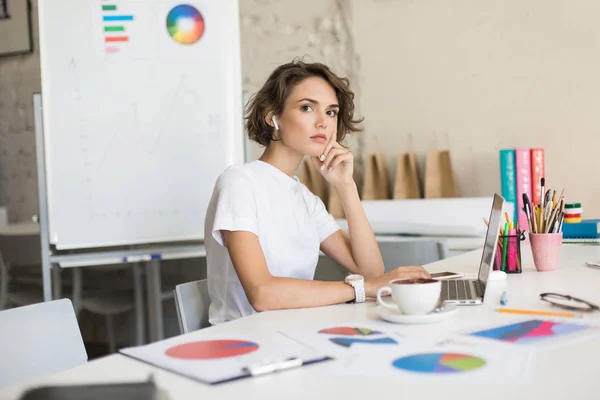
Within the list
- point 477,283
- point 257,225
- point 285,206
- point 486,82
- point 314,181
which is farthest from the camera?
point 314,181

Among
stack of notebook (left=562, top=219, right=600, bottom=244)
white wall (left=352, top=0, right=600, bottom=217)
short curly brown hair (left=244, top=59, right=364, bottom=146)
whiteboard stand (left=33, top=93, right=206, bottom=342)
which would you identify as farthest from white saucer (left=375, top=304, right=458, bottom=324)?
white wall (left=352, top=0, right=600, bottom=217)

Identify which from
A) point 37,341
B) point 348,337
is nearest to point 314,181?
point 37,341

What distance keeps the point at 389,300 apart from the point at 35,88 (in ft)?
12.0

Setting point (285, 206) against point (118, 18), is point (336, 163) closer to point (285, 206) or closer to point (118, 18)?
point (285, 206)

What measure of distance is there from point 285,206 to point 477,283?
0.56 meters

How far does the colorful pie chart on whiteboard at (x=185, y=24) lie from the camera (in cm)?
277

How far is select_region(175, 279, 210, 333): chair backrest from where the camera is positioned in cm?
157

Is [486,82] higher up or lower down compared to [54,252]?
higher up

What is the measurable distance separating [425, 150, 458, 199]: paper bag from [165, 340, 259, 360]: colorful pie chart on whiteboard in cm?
226

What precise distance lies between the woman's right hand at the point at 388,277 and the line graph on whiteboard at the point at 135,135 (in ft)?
4.74

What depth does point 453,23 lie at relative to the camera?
10.4ft

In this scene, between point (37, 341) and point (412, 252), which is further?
point (412, 252)

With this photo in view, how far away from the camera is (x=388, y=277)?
4.88 feet

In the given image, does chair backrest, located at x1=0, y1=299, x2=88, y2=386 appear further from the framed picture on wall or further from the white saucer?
the framed picture on wall
